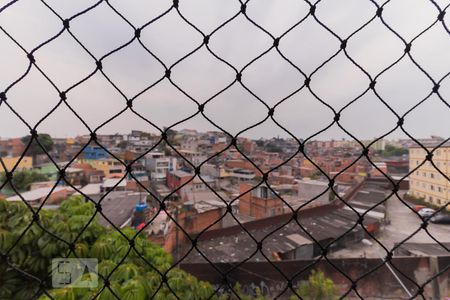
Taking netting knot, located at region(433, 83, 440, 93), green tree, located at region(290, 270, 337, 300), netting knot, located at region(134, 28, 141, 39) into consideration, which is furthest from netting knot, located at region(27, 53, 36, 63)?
green tree, located at region(290, 270, 337, 300)

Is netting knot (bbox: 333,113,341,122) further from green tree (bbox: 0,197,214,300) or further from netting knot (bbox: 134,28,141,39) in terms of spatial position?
green tree (bbox: 0,197,214,300)

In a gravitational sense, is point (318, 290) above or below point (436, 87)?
below

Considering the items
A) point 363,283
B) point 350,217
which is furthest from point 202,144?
point 350,217

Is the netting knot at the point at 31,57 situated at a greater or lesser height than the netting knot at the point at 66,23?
lesser

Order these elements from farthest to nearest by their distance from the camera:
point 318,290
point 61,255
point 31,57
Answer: point 318,290 < point 61,255 < point 31,57

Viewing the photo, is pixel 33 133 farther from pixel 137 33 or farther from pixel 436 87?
pixel 436 87

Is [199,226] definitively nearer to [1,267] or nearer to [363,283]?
[363,283]

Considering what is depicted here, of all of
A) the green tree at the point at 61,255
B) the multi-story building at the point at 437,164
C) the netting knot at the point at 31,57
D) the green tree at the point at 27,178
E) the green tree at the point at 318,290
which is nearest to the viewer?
the netting knot at the point at 31,57

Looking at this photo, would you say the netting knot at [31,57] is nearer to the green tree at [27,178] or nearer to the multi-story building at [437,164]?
the multi-story building at [437,164]

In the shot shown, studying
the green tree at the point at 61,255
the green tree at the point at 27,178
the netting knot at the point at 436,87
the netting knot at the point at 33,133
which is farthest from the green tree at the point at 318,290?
the green tree at the point at 27,178

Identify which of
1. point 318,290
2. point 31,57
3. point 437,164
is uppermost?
point 31,57

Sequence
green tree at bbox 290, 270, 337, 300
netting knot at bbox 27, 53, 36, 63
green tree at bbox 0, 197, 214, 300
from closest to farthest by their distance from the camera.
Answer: netting knot at bbox 27, 53, 36, 63 < green tree at bbox 0, 197, 214, 300 < green tree at bbox 290, 270, 337, 300

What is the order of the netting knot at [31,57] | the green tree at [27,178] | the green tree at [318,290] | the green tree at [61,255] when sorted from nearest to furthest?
the netting knot at [31,57], the green tree at [61,255], the green tree at [318,290], the green tree at [27,178]

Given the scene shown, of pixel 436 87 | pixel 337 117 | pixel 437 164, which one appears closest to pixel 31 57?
pixel 337 117
